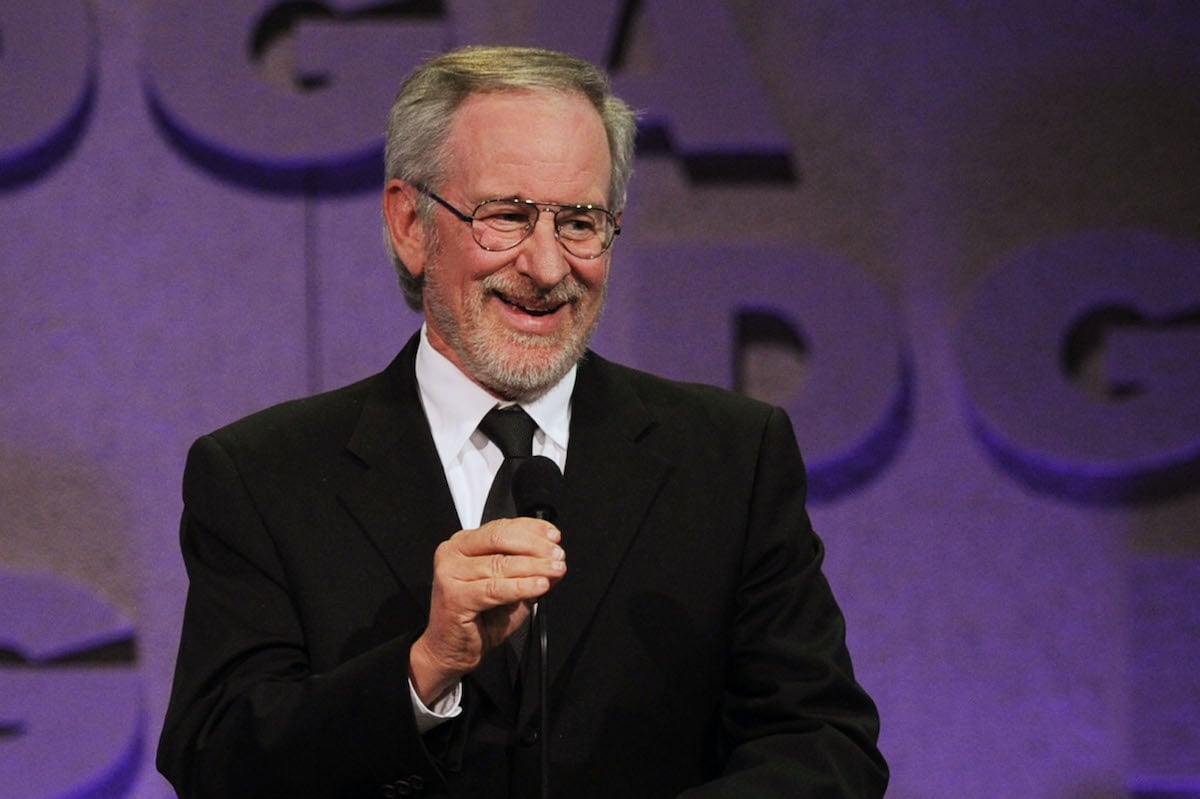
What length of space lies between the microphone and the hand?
0.15 ft

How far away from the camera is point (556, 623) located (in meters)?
1.89

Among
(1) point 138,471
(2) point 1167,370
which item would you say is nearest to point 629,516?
(1) point 138,471

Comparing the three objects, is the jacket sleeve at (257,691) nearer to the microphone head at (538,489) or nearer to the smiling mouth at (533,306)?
the microphone head at (538,489)

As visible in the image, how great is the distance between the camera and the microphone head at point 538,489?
62.3 inches

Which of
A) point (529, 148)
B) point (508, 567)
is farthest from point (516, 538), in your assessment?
point (529, 148)

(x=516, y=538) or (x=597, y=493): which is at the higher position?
(x=516, y=538)

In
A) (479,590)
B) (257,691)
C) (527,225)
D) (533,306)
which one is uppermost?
(527,225)

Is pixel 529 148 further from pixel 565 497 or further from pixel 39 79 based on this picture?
pixel 39 79

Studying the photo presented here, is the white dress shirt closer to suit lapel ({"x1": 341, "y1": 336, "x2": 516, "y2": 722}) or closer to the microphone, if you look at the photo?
suit lapel ({"x1": 341, "y1": 336, "x2": 516, "y2": 722})

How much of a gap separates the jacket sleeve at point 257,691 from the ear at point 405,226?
0.39m

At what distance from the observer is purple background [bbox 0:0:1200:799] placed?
3.38 metres

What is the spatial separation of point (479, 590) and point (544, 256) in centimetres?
56

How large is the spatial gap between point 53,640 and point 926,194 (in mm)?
2178

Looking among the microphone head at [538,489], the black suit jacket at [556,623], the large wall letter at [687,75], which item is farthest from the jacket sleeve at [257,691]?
the large wall letter at [687,75]
